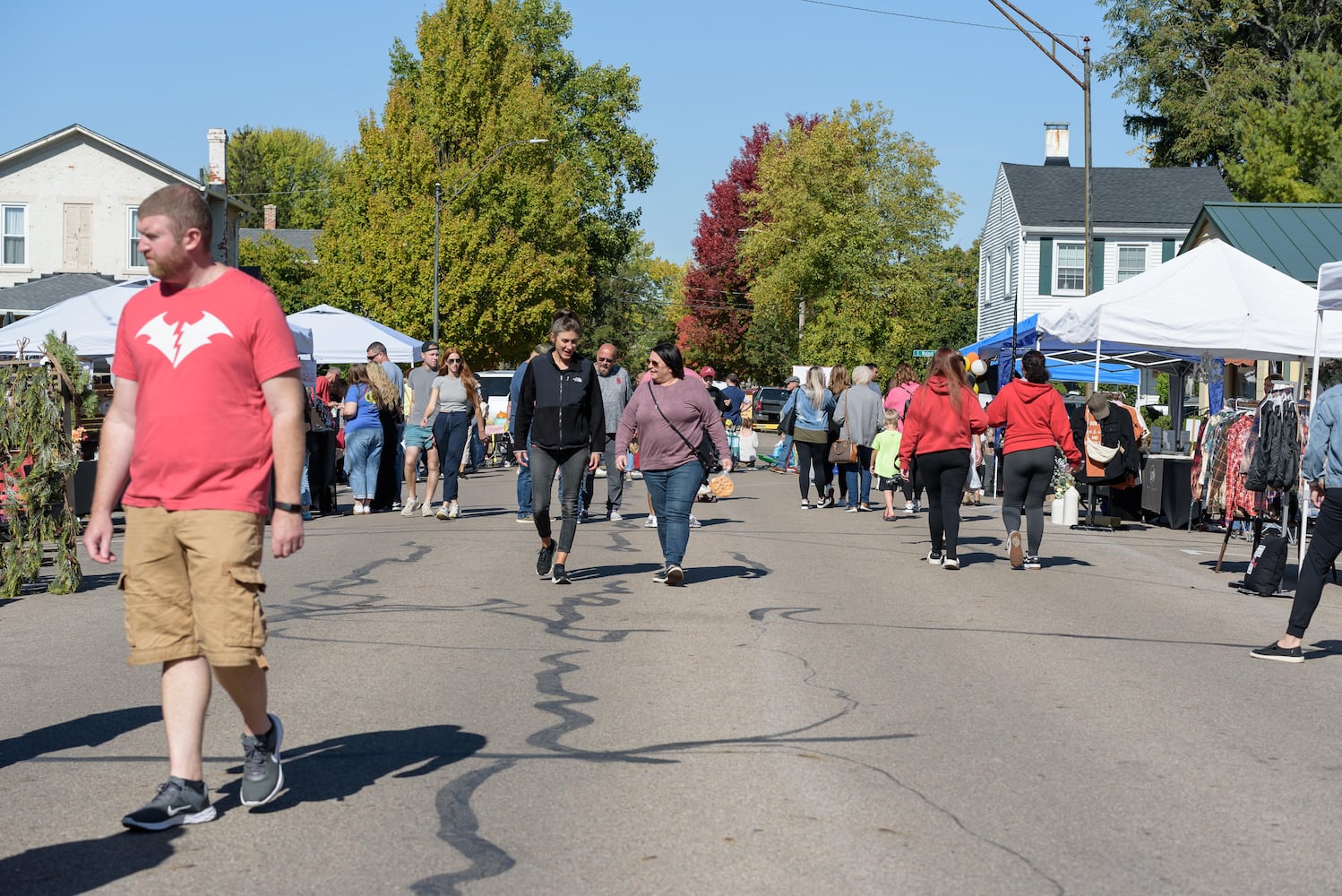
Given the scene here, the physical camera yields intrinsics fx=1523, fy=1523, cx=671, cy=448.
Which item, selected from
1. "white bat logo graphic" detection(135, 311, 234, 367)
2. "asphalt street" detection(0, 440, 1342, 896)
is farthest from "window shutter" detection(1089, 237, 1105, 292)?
"white bat logo graphic" detection(135, 311, 234, 367)

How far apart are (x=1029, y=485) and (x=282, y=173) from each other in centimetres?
9192

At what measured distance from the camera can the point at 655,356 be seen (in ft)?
38.0

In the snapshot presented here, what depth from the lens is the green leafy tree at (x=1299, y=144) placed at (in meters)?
37.3

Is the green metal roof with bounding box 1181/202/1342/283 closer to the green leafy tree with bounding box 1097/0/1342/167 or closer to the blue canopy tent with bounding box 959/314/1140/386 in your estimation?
the blue canopy tent with bounding box 959/314/1140/386

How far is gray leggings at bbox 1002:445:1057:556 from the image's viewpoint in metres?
13.1

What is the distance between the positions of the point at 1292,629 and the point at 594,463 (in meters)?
5.13

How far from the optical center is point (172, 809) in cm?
470

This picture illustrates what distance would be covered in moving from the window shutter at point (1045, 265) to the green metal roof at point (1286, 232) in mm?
14798

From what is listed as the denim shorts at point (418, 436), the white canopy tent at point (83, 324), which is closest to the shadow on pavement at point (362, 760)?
the denim shorts at point (418, 436)

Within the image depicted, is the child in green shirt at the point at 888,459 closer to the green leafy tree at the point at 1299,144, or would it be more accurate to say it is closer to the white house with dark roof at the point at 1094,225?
the green leafy tree at the point at 1299,144

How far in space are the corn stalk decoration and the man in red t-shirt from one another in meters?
6.27

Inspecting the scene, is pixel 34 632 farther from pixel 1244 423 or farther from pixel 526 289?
pixel 526 289

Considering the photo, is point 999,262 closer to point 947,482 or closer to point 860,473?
point 860,473

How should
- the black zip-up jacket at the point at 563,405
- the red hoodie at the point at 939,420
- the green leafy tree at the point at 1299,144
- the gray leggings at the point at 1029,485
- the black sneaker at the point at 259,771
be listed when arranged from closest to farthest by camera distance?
the black sneaker at the point at 259,771
the black zip-up jacket at the point at 563,405
the red hoodie at the point at 939,420
the gray leggings at the point at 1029,485
the green leafy tree at the point at 1299,144
